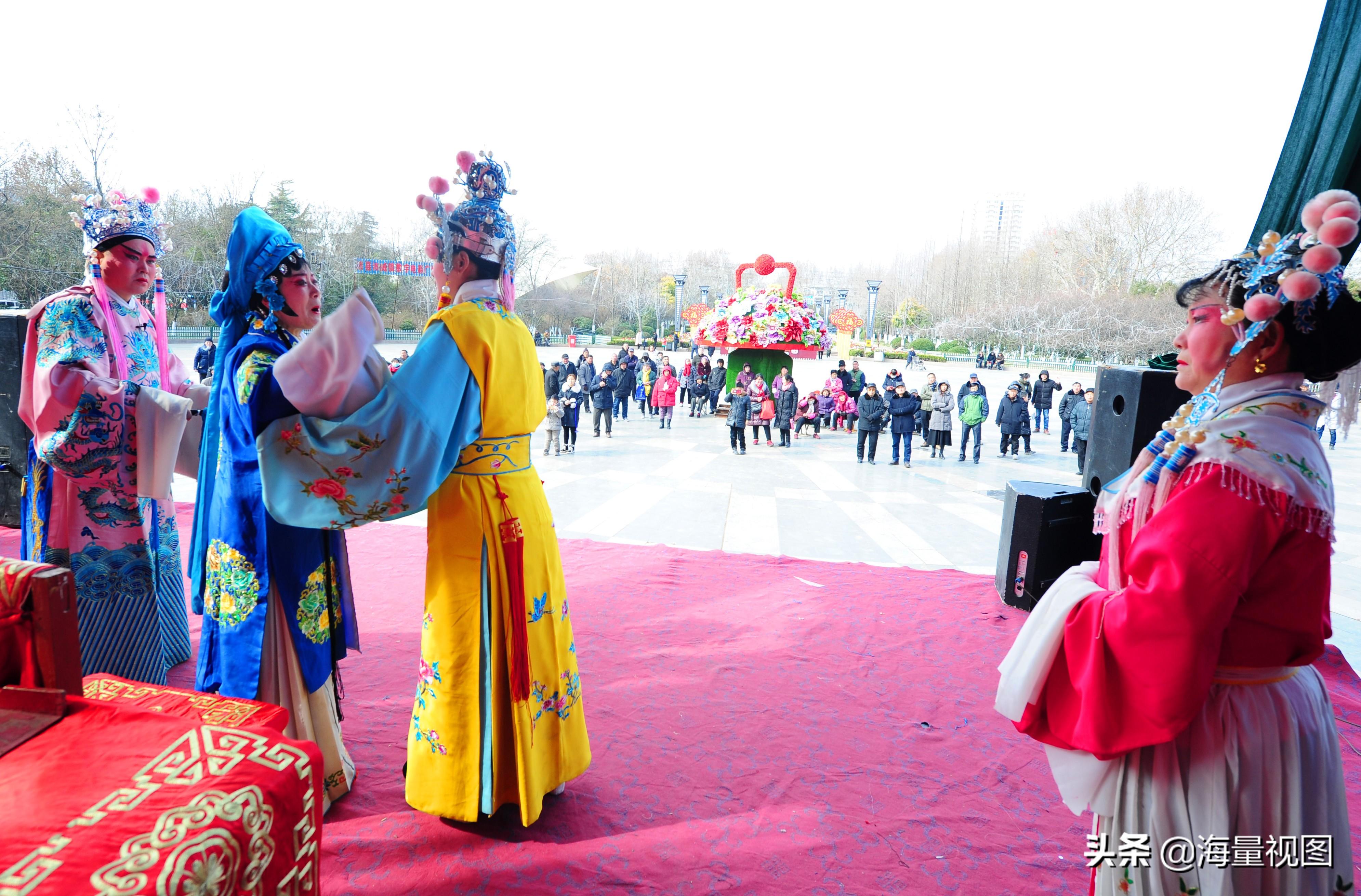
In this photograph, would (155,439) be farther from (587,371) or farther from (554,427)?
(587,371)

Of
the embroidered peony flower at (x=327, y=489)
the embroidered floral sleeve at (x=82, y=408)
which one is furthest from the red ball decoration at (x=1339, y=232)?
the embroidered floral sleeve at (x=82, y=408)

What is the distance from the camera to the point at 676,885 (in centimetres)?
191

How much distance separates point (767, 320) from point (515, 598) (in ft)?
41.7

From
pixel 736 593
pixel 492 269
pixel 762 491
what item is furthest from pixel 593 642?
pixel 762 491

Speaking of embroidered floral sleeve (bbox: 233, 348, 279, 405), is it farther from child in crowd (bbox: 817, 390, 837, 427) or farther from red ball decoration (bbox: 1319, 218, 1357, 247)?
child in crowd (bbox: 817, 390, 837, 427)

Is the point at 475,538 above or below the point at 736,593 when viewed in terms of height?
above

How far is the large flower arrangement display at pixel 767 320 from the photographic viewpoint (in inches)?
557

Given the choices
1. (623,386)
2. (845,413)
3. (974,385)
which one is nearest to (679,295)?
(623,386)

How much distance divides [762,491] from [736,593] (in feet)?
12.5

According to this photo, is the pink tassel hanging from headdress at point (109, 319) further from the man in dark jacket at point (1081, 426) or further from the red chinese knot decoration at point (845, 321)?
the red chinese knot decoration at point (845, 321)

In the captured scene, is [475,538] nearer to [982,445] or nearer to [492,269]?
[492,269]

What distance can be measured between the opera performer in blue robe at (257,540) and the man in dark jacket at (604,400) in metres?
9.71

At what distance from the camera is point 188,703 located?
4.04ft

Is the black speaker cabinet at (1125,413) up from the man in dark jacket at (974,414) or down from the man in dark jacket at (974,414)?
up
